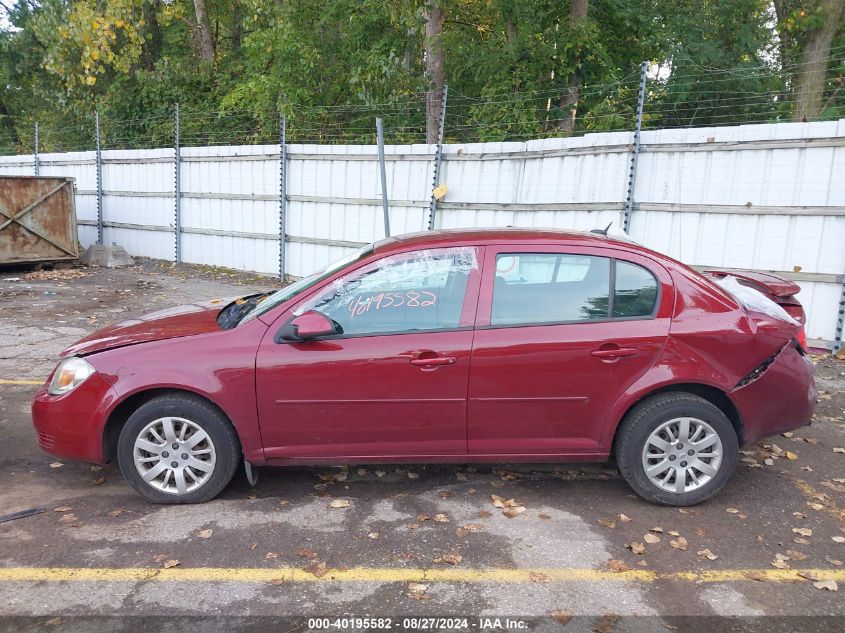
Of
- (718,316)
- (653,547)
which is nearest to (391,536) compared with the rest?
(653,547)

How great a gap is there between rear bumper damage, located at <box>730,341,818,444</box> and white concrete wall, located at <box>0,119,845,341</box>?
3768 millimetres

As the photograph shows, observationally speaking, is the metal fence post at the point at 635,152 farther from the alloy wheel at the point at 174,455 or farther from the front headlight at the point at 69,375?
the front headlight at the point at 69,375

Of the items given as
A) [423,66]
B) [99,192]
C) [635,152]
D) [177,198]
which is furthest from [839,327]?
[99,192]

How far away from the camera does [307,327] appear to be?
12.3ft

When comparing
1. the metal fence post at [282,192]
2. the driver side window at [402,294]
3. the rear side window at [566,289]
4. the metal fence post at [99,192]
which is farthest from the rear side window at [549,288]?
the metal fence post at [99,192]

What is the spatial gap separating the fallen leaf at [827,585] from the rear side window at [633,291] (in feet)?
5.22

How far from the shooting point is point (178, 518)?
3840 millimetres

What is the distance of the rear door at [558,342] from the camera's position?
3.84 m

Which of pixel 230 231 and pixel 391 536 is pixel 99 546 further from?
pixel 230 231

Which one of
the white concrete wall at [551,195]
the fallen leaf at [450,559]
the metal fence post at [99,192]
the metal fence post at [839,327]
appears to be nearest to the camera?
the fallen leaf at [450,559]

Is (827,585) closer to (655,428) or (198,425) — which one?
(655,428)

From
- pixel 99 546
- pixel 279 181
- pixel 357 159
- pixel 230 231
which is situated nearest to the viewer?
pixel 99 546

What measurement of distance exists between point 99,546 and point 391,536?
154 centimetres

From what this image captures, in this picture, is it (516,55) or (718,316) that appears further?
(516,55)
